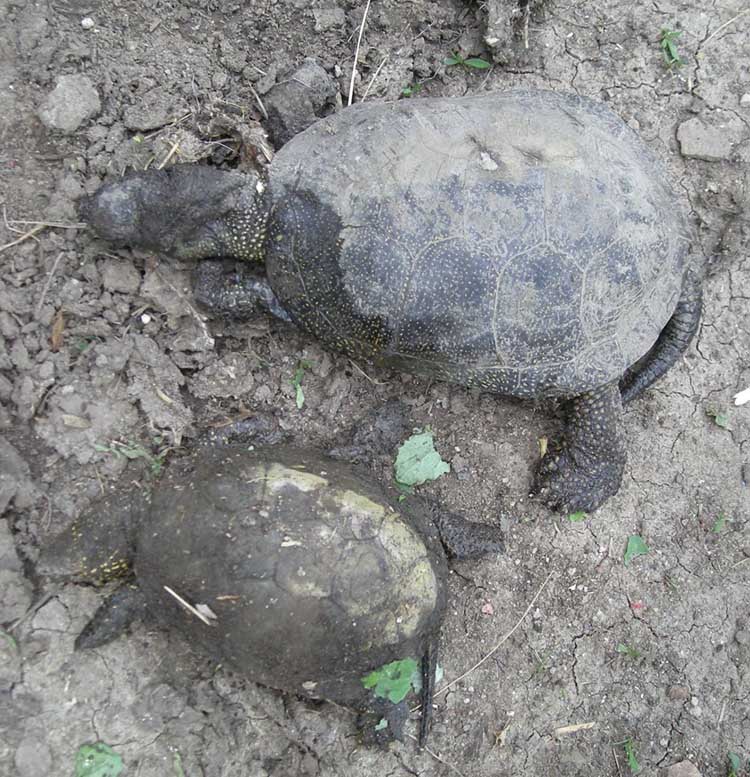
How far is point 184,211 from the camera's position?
3316 millimetres

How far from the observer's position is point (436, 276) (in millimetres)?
3043

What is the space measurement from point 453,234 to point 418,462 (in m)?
1.37

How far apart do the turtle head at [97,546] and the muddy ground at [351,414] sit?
202 mm

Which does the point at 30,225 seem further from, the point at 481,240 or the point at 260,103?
the point at 481,240

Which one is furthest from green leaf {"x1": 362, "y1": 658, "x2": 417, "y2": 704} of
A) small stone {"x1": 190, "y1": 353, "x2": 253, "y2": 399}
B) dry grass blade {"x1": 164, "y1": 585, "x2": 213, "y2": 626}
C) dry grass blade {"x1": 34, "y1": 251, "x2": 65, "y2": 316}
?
dry grass blade {"x1": 34, "y1": 251, "x2": 65, "y2": 316}

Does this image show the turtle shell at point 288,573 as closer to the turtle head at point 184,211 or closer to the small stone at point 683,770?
the turtle head at point 184,211

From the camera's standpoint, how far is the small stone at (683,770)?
3.65 m

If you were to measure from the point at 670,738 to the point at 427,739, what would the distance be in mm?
1440

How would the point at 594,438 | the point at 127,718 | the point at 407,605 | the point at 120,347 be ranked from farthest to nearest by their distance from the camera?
the point at 594,438 < the point at 120,347 < the point at 127,718 < the point at 407,605

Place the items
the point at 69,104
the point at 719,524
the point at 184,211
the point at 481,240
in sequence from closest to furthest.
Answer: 1. the point at 481,240
2. the point at 184,211
3. the point at 69,104
4. the point at 719,524

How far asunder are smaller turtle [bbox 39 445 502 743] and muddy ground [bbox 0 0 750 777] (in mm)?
317

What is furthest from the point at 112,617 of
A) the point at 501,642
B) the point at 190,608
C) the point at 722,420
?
the point at 722,420

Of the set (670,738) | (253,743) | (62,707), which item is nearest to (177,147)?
(62,707)

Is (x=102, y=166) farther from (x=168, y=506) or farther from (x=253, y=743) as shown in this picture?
(x=253, y=743)
